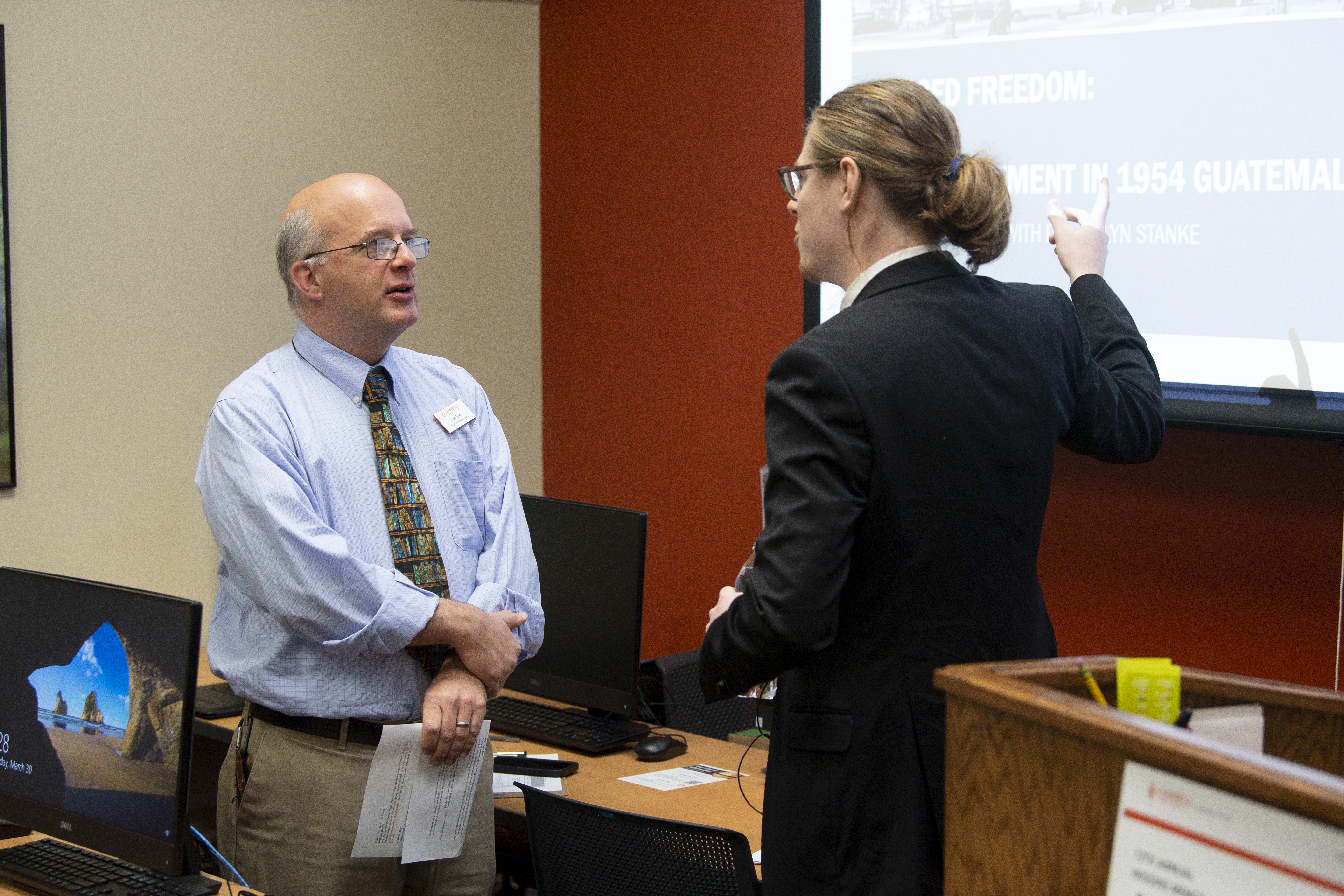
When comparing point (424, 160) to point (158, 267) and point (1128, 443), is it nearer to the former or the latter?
point (158, 267)

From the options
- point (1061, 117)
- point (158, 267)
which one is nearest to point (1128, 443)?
point (1061, 117)

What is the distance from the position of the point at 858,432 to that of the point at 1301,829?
0.73 m

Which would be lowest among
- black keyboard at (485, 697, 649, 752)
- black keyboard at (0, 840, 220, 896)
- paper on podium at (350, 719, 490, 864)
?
black keyboard at (485, 697, 649, 752)

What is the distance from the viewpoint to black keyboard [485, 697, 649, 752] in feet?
8.49

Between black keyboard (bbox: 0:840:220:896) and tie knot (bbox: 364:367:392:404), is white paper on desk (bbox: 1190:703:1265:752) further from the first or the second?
tie knot (bbox: 364:367:392:404)

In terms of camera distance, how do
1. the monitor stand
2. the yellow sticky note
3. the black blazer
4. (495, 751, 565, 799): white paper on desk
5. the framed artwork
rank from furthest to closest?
1. the framed artwork
2. (495, 751, 565, 799): white paper on desk
3. the monitor stand
4. the black blazer
5. the yellow sticky note

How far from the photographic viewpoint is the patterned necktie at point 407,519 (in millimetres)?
1933

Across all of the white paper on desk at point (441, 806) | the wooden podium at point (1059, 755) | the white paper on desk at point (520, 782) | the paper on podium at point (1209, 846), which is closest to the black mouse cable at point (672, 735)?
the white paper on desk at point (520, 782)

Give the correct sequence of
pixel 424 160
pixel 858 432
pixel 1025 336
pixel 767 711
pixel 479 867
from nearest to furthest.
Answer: pixel 858 432
pixel 1025 336
pixel 479 867
pixel 767 711
pixel 424 160

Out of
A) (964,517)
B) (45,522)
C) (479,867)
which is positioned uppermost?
(964,517)

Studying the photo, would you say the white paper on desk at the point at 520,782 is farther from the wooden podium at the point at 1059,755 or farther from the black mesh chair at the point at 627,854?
the wooden podium at the point at 1059,755

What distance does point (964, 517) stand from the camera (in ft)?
4.39

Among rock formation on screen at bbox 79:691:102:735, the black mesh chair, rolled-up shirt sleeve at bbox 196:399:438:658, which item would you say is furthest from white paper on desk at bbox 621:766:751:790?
rock formation on screen at bbox 79:691:102:735

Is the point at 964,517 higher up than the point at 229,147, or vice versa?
the point at 229,147
